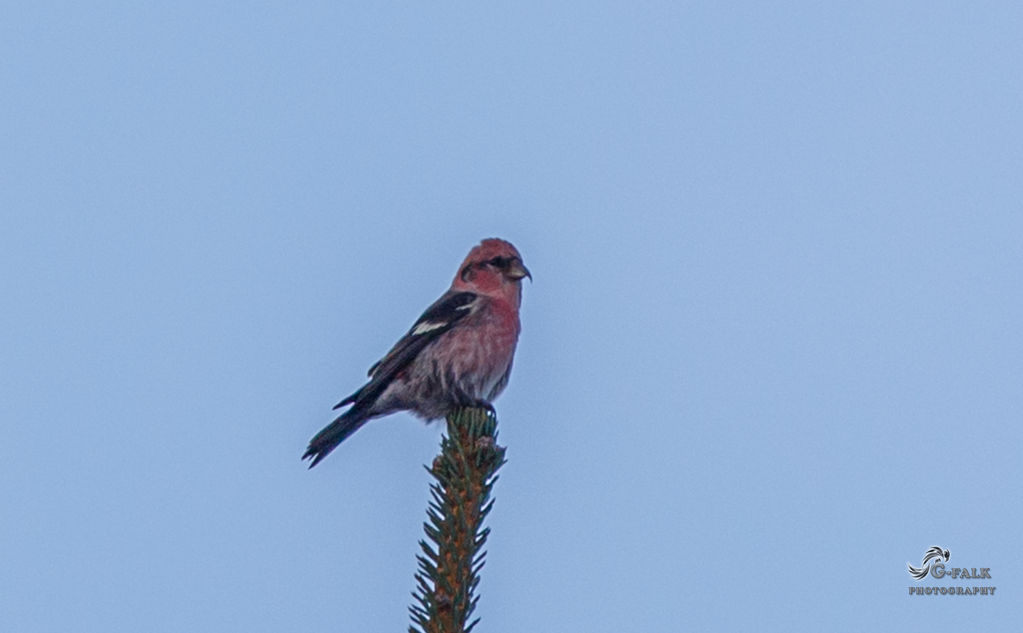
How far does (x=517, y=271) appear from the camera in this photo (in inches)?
366

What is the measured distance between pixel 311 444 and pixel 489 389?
146cm

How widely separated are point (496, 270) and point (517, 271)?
0.20m

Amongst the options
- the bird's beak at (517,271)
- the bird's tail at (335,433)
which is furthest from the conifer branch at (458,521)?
the bird's beak at (517,271)

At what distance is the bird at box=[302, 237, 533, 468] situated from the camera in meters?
8.54

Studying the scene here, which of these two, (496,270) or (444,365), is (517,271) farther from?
(444,365)

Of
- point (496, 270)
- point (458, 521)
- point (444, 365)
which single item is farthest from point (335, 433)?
point (458, 521)

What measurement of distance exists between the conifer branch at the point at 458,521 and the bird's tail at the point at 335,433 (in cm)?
273

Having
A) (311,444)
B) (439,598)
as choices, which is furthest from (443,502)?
(311,444)

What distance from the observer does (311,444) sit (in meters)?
7.93

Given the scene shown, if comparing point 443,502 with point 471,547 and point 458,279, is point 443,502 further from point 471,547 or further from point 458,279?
point 458,279

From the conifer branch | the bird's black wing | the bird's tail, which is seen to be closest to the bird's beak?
the bird's black wing

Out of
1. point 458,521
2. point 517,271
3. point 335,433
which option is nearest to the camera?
point 458,521

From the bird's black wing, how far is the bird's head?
133 millimetres

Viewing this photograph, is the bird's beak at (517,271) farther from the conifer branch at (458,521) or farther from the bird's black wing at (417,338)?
the conifer branch at (458,521)
